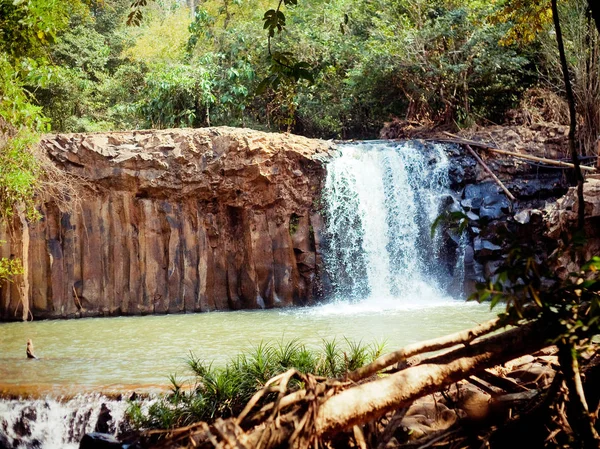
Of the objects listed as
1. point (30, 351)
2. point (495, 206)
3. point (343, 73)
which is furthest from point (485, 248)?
point (30, 351)

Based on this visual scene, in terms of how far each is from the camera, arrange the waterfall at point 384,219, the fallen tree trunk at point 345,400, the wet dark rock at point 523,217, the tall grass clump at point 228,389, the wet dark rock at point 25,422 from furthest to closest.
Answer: the waterfall at point 384,219
the wet dark rock at point 523,217
the wet dark rock at point 25,422
the tall grass clump at point 228,389
the fallen tree trunk at point 345,400

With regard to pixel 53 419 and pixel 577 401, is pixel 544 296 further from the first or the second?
pixel 53 419

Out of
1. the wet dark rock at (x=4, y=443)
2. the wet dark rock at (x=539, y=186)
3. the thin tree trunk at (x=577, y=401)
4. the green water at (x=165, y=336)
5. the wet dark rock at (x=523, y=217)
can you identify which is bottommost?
the wet dark rock at (x=4, y=443)

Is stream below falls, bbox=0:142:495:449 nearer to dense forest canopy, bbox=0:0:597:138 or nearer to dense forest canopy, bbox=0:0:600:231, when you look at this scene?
dense forest canopy, bbox=0:0:600:231

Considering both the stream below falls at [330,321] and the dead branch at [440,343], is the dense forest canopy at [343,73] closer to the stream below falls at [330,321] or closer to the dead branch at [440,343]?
the stream below falls at [330,321]

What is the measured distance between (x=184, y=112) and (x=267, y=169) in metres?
6.16

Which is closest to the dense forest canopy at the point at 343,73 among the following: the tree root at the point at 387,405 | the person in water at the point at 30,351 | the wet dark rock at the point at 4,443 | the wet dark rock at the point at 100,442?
the person in water at the point at 30,351

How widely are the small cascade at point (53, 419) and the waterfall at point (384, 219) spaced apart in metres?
9.52

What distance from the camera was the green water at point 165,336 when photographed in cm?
736

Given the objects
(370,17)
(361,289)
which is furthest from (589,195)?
(370,17)

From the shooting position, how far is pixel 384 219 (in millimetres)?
15773

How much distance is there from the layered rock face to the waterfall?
498 mm

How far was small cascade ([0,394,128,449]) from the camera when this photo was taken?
20.0ft

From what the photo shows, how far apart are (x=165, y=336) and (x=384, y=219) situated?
22.6ft
